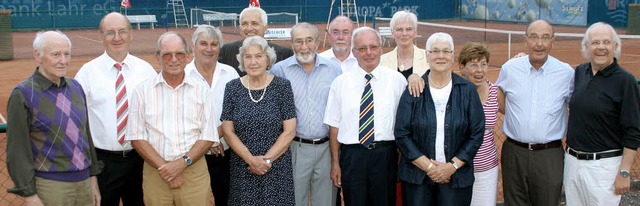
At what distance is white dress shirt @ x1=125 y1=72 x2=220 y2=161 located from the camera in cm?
476

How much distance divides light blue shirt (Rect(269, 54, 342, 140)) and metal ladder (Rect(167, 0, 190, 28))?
34427mm

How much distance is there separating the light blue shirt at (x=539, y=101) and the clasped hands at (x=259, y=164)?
6.89 feet

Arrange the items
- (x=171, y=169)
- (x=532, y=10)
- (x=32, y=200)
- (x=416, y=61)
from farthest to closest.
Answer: (x=532, y=10) < (x=416, y=61) < (x=171, y=169) < (x=32, y=200)

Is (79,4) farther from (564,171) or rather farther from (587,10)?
(564,171)

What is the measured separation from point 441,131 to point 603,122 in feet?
4.27

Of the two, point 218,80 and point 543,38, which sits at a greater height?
point 543,38

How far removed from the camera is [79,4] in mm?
38625

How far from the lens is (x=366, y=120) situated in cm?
512

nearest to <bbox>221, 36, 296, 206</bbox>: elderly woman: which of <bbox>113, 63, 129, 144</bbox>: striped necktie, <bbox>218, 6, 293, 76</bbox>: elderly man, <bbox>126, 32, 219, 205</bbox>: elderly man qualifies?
<bbox>126, 32, 219, 205</bbox>: elderly man

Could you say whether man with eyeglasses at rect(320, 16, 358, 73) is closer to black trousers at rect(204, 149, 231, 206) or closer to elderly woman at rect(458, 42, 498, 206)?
elderly woman at rect(458, 42, 498, 206)

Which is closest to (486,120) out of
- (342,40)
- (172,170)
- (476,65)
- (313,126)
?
(476,65)

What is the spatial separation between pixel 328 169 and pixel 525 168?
164 cm

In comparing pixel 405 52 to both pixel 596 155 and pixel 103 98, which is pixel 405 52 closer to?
pixel 596 155

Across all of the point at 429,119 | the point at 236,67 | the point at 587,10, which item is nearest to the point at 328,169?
the point at 429,119
